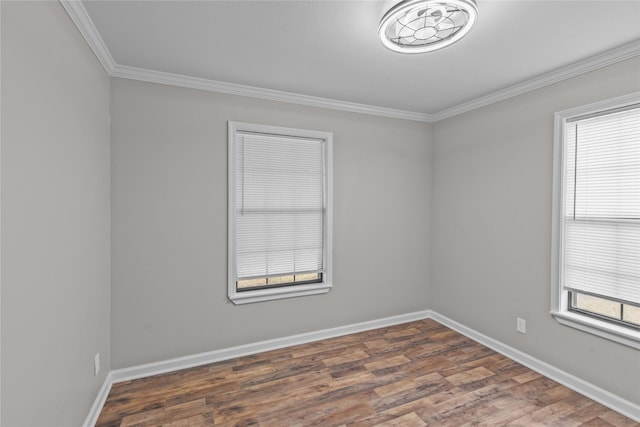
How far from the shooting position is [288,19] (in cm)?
186

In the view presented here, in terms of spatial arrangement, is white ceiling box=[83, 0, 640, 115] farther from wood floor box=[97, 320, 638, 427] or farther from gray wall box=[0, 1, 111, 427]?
wood floor box=[97, 320, 638, 427]

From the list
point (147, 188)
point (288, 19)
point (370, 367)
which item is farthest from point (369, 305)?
point (288, 19)

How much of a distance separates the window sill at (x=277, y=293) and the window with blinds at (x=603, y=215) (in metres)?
2.17

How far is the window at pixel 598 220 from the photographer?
217 cm

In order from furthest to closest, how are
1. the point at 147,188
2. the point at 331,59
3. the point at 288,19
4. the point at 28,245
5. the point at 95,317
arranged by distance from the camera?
the point at 147,188
the point at 331,59
the point at 95,317
the point at 288,19
the point at 28,245

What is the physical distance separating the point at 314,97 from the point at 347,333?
259 centimetres

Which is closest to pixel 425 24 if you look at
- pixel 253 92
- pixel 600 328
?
pixel 253 92

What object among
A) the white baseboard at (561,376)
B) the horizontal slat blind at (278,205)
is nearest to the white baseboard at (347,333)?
the white baseboard at (561,376)

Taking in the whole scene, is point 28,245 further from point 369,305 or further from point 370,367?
point 369,305

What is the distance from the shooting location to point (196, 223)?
2.78 m

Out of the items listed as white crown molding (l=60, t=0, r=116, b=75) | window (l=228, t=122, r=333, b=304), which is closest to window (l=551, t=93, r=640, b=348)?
window (l=228, t=122, r=333, b=304)

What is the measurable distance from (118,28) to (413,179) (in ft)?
10.4

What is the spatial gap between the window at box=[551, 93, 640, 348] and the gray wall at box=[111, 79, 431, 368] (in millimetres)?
1699

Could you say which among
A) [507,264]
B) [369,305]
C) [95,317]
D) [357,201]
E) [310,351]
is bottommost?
[310,351]
